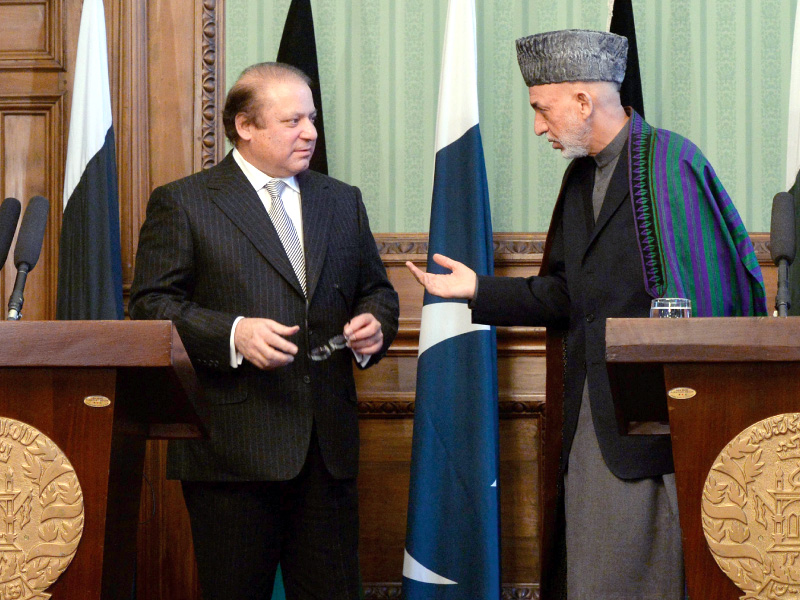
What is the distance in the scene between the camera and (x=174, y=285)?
242 cm

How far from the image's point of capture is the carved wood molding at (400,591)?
3.49m

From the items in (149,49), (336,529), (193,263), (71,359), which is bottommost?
(336,529)

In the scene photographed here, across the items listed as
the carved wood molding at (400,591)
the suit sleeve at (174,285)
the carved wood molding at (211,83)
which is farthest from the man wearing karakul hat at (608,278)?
the carved wood molding at (211,83)

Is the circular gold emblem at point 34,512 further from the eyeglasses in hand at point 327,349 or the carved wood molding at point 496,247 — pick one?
the carved wood molding at point 496,247

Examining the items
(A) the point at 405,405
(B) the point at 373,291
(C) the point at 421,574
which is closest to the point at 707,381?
(B) the point at 373,291

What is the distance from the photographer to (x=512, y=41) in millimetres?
3678

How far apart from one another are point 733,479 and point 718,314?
693 mm

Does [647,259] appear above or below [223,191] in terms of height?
below

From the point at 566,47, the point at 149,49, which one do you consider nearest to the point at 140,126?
the point at 149,49

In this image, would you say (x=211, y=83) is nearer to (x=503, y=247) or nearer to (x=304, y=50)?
(x=304, y=50)

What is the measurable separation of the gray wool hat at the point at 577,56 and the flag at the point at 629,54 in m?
0.81

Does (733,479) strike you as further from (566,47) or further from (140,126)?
(140,126)

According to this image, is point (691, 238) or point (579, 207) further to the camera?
point (579, 207)

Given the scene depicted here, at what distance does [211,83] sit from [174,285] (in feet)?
4.86
